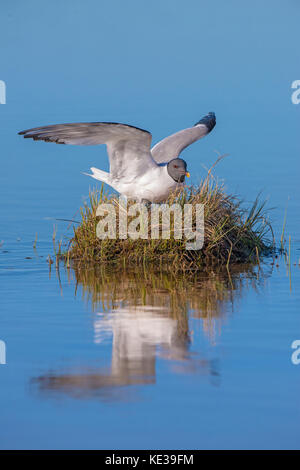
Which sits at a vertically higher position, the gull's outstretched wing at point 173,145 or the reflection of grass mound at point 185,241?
the gull's outstretched wing at point 173,145

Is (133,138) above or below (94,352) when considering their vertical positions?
above

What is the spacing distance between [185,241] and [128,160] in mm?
1282

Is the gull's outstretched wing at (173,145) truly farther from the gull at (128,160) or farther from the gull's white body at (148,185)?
the gull's white body at (148,185)

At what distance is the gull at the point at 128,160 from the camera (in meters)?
11.2

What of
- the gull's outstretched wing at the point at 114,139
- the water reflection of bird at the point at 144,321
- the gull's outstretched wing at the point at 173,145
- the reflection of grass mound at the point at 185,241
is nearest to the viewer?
the water reflection of bird at the point at 144,321

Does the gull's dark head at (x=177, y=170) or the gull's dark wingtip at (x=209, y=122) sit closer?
the gull's dark head at (x=177, y=170)

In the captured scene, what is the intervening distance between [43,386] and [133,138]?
510 cm

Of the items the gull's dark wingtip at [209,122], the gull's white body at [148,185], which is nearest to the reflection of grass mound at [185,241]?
the gull's white body at [148,185]

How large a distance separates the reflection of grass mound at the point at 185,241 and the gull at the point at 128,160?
0.23m

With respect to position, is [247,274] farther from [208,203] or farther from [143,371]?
[143,371]

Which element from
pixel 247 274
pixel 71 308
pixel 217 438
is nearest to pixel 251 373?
pixel 217 438

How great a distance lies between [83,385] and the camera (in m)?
6.87

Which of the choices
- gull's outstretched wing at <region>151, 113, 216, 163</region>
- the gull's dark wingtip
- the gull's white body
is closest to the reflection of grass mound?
the gull's white body
